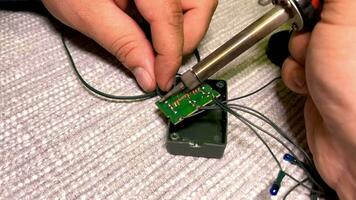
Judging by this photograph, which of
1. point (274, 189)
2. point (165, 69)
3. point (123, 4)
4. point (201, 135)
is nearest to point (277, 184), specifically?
point (274, 189)

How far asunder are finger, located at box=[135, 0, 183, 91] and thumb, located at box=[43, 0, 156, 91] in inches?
0.9

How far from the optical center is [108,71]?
24.8 inches

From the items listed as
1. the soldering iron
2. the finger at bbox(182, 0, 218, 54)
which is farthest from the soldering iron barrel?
the finger at bbox(182, 0, 218, 54)

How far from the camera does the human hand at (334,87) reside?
41cm

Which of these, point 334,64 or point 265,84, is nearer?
point 334,64

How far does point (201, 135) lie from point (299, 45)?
182 mm

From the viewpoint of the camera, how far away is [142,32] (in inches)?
23.6

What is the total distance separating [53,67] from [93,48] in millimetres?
76

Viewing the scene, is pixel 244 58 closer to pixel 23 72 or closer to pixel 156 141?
pixel 156 141

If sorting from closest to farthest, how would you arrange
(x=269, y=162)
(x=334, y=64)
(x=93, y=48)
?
(x=334, y=64) < (x=269, y=162) < (x=93, y=48)

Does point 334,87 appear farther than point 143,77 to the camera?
No

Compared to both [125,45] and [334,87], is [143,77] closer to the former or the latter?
[125,45]

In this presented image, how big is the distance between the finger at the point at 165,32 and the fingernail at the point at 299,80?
17cm

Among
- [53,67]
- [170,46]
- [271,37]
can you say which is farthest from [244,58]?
[53,67]
